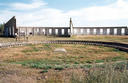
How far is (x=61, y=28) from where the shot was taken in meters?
43.6

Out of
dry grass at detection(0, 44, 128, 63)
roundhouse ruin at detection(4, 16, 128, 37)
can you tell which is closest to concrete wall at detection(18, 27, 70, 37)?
roundhouse ruin at detection(4, 16, 128, 37)

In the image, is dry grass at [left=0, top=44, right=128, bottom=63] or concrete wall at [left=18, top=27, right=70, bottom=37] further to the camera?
concrete wall at [left=18, top=27, right=70, bottom=37]

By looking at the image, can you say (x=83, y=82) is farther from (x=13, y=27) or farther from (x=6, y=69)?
(x=13, y=27)

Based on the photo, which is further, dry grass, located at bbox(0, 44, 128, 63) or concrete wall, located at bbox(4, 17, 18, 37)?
concrete wall, located at bbox(4, 17, 18, 37)

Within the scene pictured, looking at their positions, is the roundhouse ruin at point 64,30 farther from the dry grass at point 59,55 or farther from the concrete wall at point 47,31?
the dry grass at point 59,55

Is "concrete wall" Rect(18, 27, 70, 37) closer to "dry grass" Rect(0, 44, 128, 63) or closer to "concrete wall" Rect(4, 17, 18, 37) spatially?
"concrete wall" Rect(4, 17, 18, 37)

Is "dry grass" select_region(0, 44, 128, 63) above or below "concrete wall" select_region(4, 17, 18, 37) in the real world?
below

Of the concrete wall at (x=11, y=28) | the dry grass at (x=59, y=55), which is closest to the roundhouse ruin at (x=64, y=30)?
the concrete wall at (x=11, y=28)

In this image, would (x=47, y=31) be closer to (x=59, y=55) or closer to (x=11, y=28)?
(x=11, y=28)

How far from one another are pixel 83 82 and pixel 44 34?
130ft

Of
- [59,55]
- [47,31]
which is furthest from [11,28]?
[59,55]

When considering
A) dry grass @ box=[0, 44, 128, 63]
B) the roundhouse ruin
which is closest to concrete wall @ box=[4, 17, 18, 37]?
the roundhouse ruin

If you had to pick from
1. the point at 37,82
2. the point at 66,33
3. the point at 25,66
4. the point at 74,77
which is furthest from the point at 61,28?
the point at 74,77

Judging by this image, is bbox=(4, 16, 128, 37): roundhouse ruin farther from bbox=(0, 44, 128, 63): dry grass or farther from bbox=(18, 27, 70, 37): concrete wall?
bbox=(0, 44, 128, 63): dry grass
